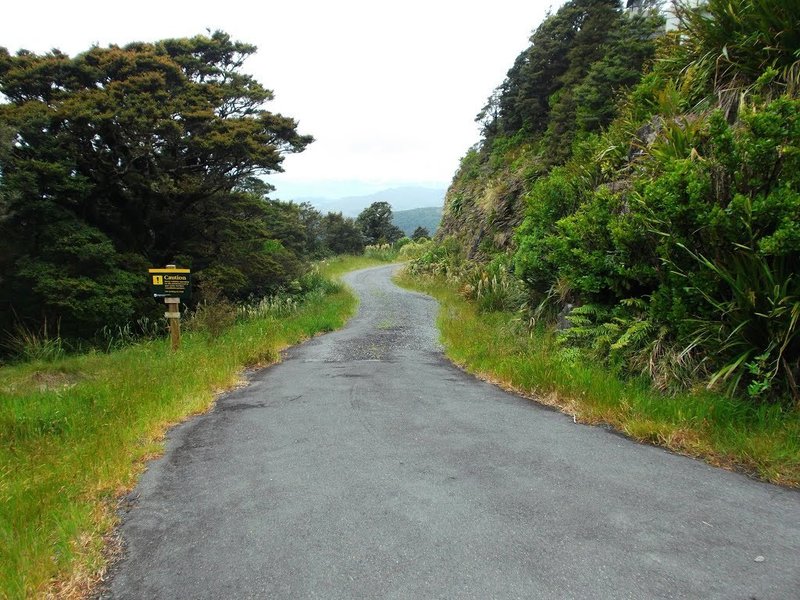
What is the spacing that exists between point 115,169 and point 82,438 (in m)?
13.3

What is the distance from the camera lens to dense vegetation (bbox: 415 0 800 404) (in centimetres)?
475

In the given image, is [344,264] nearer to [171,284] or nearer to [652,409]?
[171,284]

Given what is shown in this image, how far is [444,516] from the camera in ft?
11.1

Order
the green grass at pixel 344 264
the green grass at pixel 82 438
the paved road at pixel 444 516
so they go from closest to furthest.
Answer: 1. the paved road at pixel 444 516
2. the green grass at pixel 82 438
3. the green grass at pixel 344 264

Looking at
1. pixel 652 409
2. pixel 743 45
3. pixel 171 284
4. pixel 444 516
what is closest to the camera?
pixel 444 516

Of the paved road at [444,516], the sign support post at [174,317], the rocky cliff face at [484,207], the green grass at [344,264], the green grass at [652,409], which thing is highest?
the rocky cliff face at [484,207]

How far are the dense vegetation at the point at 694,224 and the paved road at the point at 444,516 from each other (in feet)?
4.83

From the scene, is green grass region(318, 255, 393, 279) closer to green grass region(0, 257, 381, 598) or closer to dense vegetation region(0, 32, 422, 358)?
dense vegetation region(0, 32, 422, 358)

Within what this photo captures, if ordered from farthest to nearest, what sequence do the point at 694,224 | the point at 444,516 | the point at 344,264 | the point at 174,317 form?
the point at 344,264
the point at 174,317
the point at 694,224
the point at 444,516

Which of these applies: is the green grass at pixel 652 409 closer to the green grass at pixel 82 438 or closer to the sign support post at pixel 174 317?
the green grass at pixel 82 438

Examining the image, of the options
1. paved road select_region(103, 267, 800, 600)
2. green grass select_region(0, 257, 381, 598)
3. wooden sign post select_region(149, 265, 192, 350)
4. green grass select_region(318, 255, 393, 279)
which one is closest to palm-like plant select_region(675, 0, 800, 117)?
paved road select_region(103, 267, 800, 600)

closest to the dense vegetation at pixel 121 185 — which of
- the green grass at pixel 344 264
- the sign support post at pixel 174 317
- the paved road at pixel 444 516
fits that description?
the sign support post at pixel 174 317

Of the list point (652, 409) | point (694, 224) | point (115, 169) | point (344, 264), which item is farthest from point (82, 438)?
point (344, 264)

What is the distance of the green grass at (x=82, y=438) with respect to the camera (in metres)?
2.98
